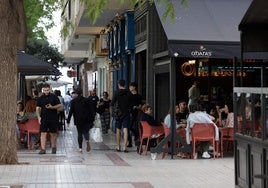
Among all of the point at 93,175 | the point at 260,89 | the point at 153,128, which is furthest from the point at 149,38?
the point at 260,89

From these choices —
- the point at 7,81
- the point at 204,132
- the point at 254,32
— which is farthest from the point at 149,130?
the point at 254,32

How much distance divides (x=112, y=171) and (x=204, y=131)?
127 inches

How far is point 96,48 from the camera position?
32.9 m

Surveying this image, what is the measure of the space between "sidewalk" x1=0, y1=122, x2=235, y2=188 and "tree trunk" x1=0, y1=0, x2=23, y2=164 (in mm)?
461

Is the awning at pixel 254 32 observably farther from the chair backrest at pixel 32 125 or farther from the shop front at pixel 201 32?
the chair backrest at pixel 32 125

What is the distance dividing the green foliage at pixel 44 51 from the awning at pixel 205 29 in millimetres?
37772

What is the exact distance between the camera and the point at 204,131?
15.5 meters

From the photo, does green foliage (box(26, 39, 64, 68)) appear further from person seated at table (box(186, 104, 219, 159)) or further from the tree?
the tree

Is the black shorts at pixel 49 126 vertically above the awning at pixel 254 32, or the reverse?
the awning at pixel 254 32

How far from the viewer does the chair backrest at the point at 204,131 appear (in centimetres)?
1546

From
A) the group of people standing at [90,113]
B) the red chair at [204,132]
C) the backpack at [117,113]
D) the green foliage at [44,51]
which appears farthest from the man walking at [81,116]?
the green foliage at [44,51]

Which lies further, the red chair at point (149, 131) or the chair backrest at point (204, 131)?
the red chair at point (149, 131)

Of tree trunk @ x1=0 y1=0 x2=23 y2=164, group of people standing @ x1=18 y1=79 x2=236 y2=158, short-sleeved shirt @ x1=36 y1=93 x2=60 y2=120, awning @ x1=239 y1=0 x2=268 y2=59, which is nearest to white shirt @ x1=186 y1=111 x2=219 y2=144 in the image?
group of people standing @ x1=18 y1=79 x2=236 y2=158

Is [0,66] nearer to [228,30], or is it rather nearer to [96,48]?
[228,30]
